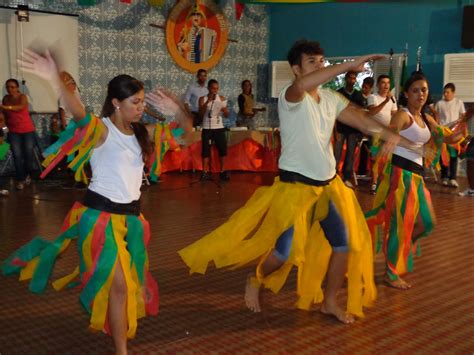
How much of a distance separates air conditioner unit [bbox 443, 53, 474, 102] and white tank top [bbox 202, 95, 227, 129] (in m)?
3.61

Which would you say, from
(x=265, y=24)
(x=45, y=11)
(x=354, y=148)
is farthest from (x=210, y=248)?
(x=265, y=24)

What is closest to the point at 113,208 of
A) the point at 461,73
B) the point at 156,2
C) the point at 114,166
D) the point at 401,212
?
the point at 114,166

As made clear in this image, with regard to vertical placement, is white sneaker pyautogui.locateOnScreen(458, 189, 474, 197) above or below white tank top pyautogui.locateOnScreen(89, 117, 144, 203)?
below

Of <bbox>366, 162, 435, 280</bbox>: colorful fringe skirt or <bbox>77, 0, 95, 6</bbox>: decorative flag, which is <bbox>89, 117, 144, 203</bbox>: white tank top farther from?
<bbox>77, 0, 95, 6</bbox>: decorative flag

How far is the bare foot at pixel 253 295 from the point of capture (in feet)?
11.3

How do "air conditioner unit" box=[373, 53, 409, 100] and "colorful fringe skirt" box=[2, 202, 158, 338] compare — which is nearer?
"colorful fringe skirt" box=[2, 202, 158, 338]

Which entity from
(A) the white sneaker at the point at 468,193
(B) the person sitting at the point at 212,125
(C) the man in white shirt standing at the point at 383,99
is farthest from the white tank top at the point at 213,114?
(A) the white sneaker at the point at 468,193

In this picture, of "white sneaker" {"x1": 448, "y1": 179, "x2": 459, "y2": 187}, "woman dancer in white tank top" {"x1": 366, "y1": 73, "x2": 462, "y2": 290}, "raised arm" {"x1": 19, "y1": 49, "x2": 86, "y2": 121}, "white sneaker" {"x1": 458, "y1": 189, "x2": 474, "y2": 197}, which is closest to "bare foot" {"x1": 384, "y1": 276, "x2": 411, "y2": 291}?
"woman dancer in white tank top" {"x1": 366, "y1": 73, "x2": 462, "y2": 290}

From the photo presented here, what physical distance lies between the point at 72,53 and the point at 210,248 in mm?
6719

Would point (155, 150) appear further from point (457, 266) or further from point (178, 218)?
point (178, 218)

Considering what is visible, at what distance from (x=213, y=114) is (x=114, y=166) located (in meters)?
6.19

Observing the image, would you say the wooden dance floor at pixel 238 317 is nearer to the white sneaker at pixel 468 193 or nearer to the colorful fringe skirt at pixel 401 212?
the colorful fringe skirt at pixel 401 212

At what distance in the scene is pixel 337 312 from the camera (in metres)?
3.32

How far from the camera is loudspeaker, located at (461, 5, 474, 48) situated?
9242 mm
